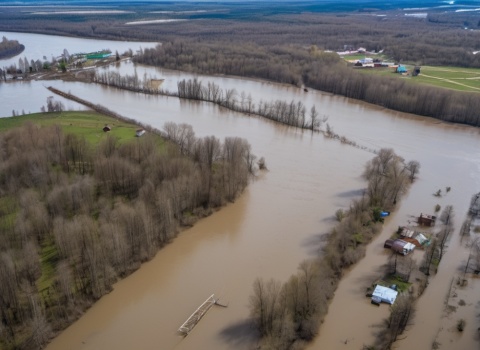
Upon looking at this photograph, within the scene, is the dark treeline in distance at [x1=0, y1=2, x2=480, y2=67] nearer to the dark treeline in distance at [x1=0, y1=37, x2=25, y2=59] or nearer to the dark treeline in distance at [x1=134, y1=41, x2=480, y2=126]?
the dark treeline in distance at [x1=134, y1=41, x2=480, y2=126]

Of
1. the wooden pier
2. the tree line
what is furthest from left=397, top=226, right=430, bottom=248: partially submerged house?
the wooden pier

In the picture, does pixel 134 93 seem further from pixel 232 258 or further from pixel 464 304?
pixel 464 304

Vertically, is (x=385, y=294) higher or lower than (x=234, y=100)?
lower

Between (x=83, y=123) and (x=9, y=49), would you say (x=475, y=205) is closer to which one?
(x=83, y=123)

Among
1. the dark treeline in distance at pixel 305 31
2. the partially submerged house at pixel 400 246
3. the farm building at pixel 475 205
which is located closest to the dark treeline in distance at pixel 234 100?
the farm building at pixel 475 205

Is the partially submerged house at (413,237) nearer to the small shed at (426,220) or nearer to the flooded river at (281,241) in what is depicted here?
the flooded river at (281,241)

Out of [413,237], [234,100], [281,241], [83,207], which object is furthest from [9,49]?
[413,237]

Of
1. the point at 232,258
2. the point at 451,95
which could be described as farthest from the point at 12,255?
the point at 451,95
